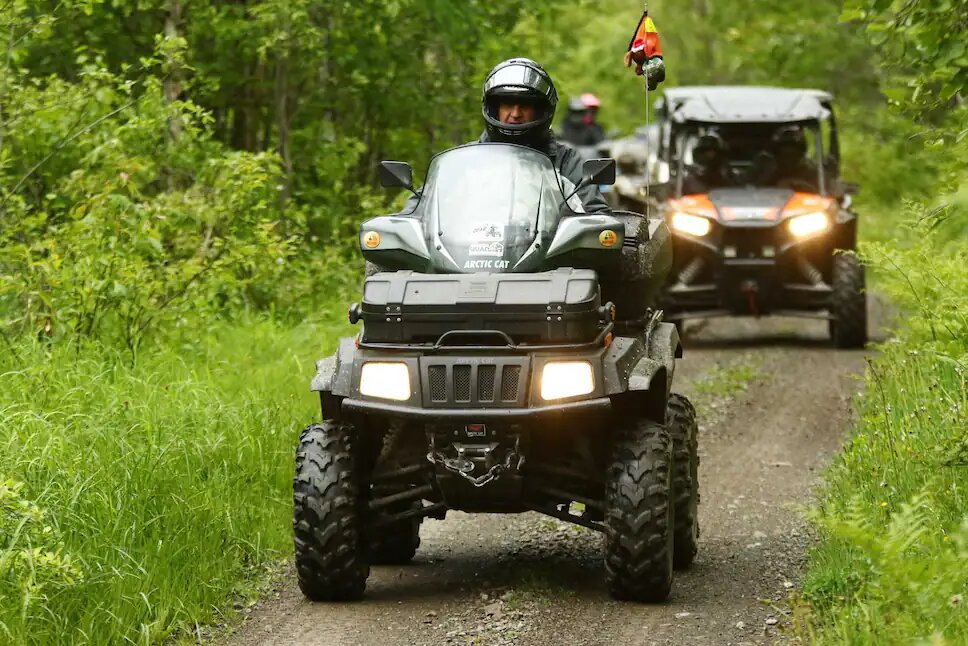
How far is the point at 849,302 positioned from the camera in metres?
15.4

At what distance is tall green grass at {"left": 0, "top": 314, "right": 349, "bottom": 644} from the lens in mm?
6445

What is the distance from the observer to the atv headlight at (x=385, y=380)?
6898mm

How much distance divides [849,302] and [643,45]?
24.6 feet

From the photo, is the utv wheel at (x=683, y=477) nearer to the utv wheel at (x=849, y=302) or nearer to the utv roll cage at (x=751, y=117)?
the utv wheel at (x=849, y=302)

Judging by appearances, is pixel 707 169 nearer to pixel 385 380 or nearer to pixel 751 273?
pixel 751 273

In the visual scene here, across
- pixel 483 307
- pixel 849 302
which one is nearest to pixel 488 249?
pixel 483 307

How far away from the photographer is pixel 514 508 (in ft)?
23.3

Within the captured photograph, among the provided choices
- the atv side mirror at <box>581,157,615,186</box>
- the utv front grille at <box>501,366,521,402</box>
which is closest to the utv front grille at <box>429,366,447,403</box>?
the utv front grille at <box>501,366,521,402</box>

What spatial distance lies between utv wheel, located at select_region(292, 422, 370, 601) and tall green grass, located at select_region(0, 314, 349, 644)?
0.53m

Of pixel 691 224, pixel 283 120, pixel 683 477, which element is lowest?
pixel 683 477

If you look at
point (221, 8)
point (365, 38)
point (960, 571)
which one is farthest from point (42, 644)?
point (365, 38)

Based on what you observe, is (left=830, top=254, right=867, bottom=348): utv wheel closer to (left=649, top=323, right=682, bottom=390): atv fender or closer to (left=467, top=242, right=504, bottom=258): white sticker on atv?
(left=649, top=323, right=682, bottom=390): atv fender

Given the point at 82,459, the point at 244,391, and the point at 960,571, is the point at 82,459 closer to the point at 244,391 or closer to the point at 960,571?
the point at 244,391

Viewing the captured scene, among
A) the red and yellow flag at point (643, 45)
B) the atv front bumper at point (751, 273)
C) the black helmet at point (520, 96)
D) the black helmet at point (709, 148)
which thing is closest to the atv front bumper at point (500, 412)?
the black helmet at point (520, 96)
